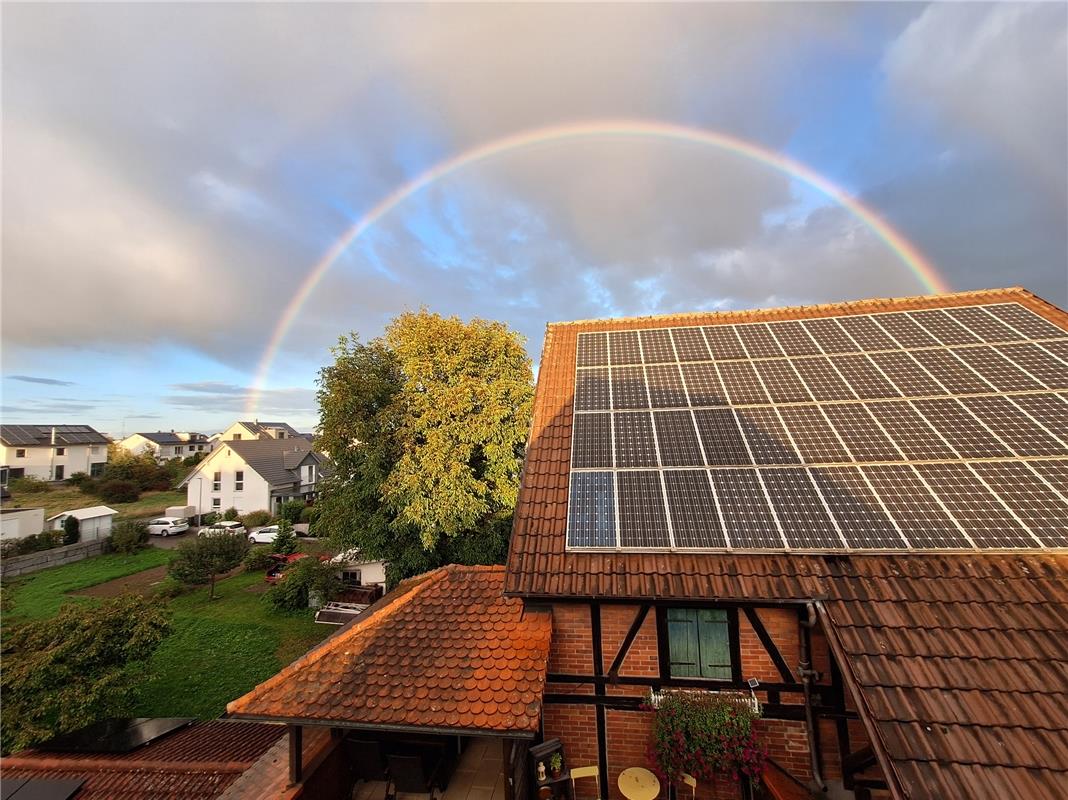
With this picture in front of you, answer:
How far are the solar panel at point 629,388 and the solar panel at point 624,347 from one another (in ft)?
1.07

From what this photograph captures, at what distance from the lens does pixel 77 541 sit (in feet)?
93.2

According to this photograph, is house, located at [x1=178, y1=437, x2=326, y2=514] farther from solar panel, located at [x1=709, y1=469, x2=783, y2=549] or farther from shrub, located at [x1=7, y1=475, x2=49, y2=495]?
solar panel, located at [x1=709, y1=469, x2=783, y2=549]

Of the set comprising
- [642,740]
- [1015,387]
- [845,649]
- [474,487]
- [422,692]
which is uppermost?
[1015,387]

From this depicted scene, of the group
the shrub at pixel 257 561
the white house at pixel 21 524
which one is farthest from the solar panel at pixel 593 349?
the white house at pixel 21 524

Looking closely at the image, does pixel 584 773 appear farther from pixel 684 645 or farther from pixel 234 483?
pixel 234 483

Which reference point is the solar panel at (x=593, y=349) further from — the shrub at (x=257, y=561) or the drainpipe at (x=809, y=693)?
the shrub at (x=257, y=561)

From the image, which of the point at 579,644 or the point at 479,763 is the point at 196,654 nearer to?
the point at 479,763

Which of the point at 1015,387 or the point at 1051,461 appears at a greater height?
the point at 1015,387

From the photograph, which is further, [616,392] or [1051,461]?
[616,392]

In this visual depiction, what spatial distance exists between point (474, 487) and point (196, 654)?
11.2 metres

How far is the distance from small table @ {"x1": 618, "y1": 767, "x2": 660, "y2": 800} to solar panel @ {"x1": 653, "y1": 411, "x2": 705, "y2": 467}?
4219mm

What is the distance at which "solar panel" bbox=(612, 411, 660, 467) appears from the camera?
729 centimetres

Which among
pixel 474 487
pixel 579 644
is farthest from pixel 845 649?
pixel 474 487

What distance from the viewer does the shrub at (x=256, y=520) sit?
108ft
